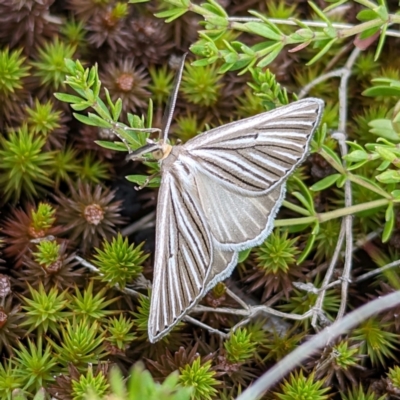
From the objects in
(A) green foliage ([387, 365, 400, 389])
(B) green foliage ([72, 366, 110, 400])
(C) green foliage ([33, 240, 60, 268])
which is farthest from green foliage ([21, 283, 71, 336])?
(A) green foliage ([387, 365, 400, 389])

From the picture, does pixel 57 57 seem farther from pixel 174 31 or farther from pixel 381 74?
pixel 381 74

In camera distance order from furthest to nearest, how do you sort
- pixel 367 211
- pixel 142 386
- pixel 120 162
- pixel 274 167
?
pixel 120 162, pixel 367 211, pixel 274 167, pixel 142 386

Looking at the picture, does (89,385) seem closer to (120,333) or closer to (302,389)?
(120,333)

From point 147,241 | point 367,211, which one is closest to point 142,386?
point 147,241

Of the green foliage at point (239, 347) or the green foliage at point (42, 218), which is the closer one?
the green foliage at point (239, 347)

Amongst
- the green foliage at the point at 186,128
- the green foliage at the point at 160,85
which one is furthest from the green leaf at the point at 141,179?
the green foliage at the point at 160,85

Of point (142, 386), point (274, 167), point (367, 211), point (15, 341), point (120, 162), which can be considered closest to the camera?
point (142, 386)

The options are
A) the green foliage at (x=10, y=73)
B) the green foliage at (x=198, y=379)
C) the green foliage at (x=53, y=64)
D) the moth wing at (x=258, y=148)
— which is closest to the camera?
the moth wing at (x=258, y=148)

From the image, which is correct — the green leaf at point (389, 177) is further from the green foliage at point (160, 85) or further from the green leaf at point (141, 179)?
the green foliage at point (160, 85)
